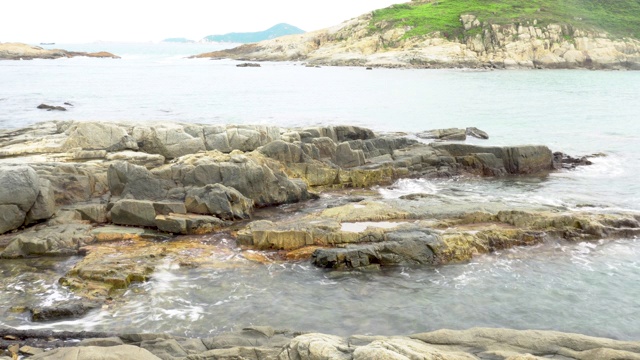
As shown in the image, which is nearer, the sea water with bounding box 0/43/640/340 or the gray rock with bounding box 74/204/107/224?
the sea water with bounding box 0/43/640/340

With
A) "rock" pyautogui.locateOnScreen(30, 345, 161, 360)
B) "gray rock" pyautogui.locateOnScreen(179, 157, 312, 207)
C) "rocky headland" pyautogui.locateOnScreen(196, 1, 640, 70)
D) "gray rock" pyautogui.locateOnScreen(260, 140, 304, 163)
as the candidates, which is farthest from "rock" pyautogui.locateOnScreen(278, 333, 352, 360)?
"rocky headland" pyautogui.locateOnScreen(196, 1, 640, 70)

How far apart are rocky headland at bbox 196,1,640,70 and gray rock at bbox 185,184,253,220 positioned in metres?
89.2

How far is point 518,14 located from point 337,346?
121751 millimetres

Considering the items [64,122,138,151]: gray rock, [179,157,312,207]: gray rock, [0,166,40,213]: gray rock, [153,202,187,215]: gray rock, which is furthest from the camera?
[64,122,138,151]: gray rock

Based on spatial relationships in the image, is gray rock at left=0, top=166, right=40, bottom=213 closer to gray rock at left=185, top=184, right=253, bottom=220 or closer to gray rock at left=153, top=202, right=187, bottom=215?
gray rock at left=153, top=202, right=187, bottom=215

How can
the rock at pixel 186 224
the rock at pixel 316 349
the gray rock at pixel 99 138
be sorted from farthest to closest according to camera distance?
the gray rock at pixel 99 138, the rock at pixel 186 224, the rock at pixel 316 349

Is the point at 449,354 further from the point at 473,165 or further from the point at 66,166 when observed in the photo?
the point at 473,165

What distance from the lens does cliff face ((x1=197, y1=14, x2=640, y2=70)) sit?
3937 inches

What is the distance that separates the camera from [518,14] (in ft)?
379

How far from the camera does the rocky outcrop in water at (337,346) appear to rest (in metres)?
7.81

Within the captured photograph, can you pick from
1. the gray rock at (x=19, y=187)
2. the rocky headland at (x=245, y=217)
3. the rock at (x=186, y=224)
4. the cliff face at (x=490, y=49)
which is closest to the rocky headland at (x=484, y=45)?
the cliff face at (x=490, y=49)

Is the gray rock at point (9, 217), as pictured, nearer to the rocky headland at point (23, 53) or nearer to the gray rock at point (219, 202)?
the gray rock at point (219, 202)

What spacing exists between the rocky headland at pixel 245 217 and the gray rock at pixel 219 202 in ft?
0.18

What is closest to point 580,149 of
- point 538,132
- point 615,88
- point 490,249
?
point 538,132
